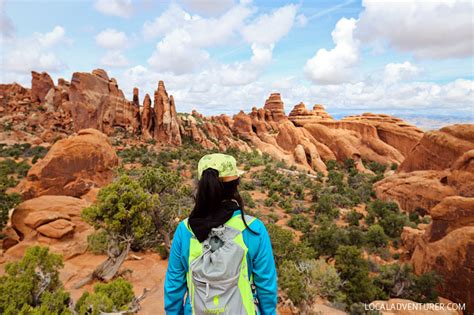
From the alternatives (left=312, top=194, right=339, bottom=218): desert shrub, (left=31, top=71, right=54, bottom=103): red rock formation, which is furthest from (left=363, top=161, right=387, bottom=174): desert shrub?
(left=31, top=71, right=54, bottom=103): red rock formation

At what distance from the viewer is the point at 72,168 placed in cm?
1598

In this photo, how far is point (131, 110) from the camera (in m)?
43.8

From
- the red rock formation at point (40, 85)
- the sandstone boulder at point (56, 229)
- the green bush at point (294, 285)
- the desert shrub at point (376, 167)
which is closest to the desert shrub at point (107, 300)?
the green bush at point (294, 285)

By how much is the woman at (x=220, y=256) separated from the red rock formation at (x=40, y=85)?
210ft

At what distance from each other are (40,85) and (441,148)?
65476mm

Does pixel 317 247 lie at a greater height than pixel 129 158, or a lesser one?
lesser

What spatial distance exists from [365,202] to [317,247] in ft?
40.8

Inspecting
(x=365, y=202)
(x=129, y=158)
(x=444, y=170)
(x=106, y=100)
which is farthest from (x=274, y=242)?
(x=106, y=100)

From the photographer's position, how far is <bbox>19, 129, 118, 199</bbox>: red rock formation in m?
15.3

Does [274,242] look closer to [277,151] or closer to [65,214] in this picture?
[65,214]

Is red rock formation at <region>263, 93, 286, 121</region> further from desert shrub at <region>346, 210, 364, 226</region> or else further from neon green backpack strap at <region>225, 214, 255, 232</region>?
neon green backpack strap at <region>225, 214, 255, 232</region>

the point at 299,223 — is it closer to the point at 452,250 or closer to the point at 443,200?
the point at 443,200

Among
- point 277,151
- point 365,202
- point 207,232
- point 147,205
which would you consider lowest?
point 365,202

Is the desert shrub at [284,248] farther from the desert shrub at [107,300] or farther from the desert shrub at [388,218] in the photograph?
the desert shrub at [388,218]
